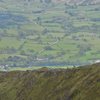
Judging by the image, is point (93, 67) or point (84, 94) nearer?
point (84, 94)

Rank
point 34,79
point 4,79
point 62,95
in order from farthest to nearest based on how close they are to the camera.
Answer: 1. point 4,79
2. point 34,79
3. point 62,95

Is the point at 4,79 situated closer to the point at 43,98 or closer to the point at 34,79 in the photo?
the point at 34,79

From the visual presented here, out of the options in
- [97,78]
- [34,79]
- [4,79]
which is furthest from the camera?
[4,79]

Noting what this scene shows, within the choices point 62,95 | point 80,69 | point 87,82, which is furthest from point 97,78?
point 80,69

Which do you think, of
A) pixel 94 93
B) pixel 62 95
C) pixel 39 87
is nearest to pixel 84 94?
pixel 94 93

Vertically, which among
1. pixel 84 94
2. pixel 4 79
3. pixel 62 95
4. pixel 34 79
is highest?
pixel 84 94

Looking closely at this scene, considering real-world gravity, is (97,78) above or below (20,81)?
above
